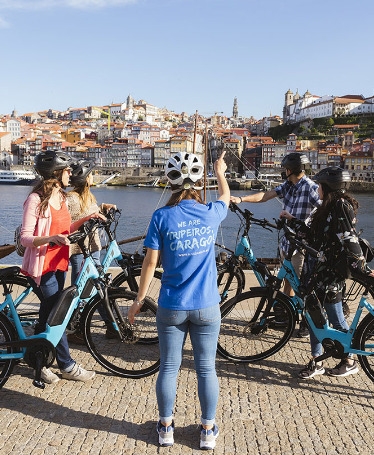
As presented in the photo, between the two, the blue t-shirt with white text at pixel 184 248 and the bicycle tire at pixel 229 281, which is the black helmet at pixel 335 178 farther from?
the blue t-shirt with white text at pixel 184 248

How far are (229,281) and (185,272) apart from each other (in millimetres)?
1966

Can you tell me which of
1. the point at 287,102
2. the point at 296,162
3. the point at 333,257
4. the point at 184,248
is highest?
the point at 287,102

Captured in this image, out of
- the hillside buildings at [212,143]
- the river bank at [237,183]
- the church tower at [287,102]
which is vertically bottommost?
the river bank at [237,183]

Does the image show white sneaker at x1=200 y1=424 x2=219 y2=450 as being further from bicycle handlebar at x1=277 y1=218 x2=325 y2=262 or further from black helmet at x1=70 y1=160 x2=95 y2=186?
black helmet at x1=70 y1=160 x2=95 y2=186

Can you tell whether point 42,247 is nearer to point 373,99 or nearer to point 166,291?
point 166,291

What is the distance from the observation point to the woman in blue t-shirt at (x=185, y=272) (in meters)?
2.37

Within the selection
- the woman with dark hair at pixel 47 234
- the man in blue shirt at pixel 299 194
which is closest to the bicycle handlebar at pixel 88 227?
the woman with dark hair at pixel 47 234

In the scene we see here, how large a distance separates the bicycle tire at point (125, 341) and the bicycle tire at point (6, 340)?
0.47 m

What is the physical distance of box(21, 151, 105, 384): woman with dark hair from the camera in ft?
10.1

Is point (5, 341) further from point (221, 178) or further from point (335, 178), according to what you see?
point (335, 178)

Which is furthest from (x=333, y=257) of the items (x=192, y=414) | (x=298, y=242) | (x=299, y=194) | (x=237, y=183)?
(x=237, y=183)

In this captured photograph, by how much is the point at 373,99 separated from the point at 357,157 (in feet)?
125

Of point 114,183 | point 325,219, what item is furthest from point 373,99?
point 325,219

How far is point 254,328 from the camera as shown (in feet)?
12.4
